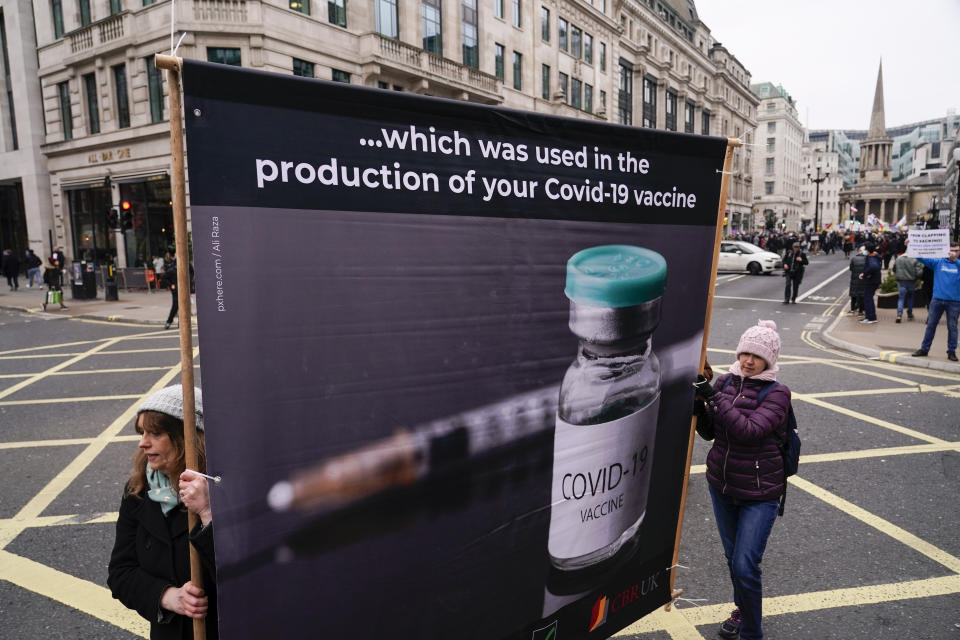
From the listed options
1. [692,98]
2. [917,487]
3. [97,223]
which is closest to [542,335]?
[917,487]

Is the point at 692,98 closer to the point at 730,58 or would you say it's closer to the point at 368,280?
the point at 730,58

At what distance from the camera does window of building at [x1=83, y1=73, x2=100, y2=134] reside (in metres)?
26.6

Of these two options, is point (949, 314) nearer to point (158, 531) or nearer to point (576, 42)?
point (158, 531)

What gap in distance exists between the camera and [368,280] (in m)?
1.82

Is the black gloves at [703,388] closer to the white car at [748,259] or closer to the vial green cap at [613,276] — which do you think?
the vial green cap at [613,276]

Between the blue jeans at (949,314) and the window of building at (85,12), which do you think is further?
the window of building at (85,12)

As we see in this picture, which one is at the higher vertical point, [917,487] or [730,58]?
[730,58]

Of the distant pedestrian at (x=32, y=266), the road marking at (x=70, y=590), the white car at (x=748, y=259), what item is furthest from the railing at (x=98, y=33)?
the white car at (x=748, y=259)

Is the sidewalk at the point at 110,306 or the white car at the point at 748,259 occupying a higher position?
the white car at the point at 748,259

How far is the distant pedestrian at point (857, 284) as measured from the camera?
1558 centimetres

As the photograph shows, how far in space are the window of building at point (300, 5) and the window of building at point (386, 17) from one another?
10.5ft

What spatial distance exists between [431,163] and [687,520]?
3.91 meters

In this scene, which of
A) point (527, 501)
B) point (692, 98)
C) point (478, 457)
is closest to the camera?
point (478, 457)

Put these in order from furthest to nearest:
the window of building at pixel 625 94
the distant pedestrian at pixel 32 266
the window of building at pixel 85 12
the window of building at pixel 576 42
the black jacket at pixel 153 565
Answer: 1. the window of building at pixel 625 94
2. the window of building at pixel 576 42
3. the distant pedestrian at pixel 32 266
4. the window of building at pixel 85 12
5. the black jacket at pixel 153 565
